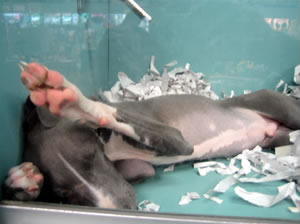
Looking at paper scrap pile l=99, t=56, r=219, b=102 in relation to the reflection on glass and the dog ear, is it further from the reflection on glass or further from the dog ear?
the reflection on glass

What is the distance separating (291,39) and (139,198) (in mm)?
1400

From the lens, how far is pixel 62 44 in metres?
1.25

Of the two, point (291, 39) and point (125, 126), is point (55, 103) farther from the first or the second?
point (291, 39)

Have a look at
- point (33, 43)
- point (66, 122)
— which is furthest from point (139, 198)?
point (33, 43)

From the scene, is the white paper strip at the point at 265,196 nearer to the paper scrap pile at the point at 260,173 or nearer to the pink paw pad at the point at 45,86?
the paper scrap pile at the point at 260,173

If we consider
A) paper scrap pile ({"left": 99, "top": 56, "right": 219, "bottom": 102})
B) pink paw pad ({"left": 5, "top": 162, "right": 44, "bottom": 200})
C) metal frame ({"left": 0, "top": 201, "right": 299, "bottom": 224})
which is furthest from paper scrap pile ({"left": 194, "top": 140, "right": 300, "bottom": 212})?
pink paw pad ({"left": 5, "top": 162, "right": 44, "bottom": 200})

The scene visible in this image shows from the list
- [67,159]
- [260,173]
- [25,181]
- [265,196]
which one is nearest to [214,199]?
[265,196]

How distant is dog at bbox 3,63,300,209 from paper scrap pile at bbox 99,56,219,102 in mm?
216

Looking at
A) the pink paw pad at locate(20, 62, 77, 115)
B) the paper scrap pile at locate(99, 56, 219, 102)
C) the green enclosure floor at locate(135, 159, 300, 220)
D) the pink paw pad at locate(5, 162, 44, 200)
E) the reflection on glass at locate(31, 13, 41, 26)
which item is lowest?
the green enclosure floor at locate(135, 159, 300, 220)

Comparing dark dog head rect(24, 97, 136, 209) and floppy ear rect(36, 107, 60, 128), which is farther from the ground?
floppy ear rect(36, 107, 60, 128)

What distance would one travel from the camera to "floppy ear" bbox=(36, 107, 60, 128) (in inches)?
37.7

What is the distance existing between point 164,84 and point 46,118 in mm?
1022

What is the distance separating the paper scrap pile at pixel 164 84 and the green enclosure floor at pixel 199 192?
53 centimetres

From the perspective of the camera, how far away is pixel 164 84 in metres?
1.87
